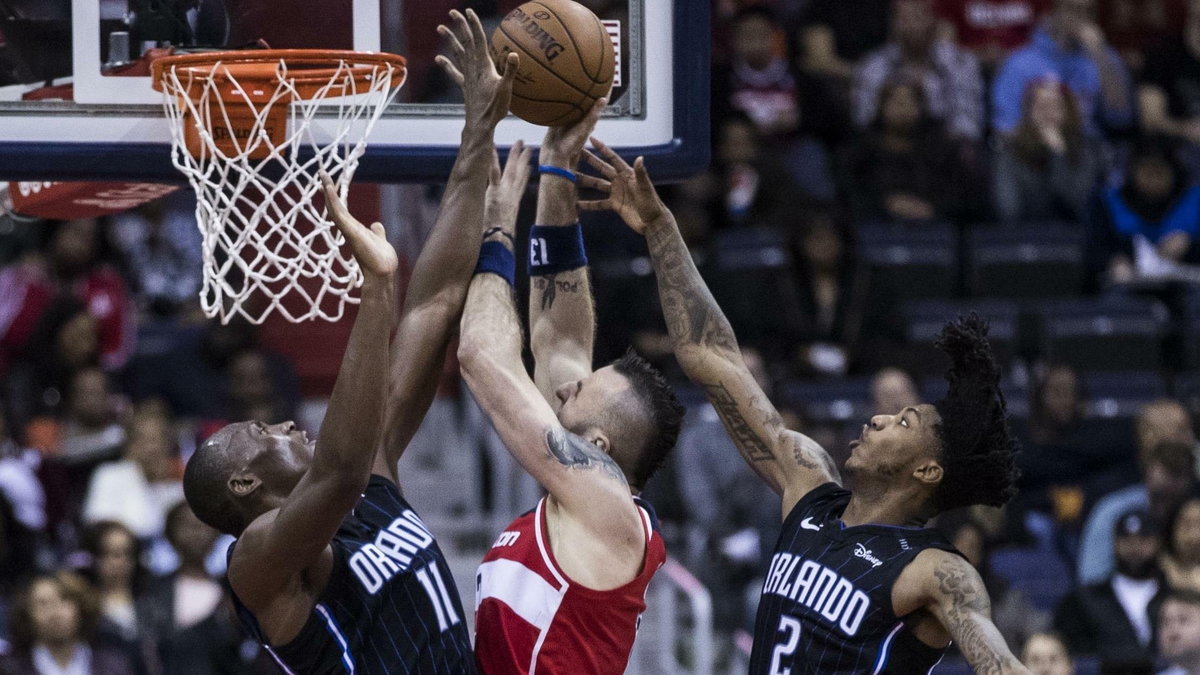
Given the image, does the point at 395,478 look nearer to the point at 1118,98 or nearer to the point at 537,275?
the point at 537,275

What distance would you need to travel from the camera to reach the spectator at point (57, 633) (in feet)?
24.6

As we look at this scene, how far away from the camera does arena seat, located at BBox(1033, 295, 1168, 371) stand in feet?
32.3

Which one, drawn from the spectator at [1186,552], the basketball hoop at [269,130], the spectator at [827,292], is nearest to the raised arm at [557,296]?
the basketball hoop at [269,130]

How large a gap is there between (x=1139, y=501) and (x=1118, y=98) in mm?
3540

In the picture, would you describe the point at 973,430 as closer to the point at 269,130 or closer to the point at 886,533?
the point at 886,533

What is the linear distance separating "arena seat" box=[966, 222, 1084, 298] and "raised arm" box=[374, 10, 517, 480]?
6.05 metres

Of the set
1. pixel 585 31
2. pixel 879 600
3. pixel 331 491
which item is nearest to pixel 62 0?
pixel 585 31

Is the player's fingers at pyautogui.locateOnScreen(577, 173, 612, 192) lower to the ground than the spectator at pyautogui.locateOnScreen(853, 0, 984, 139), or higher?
lower

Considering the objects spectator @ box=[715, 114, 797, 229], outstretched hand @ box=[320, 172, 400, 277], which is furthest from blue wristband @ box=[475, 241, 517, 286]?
spectator @ box=[715, 114, 797, 229]

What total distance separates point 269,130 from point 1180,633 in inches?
194

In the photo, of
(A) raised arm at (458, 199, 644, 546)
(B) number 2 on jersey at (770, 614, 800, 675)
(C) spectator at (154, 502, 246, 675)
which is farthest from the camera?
(C) spectator at (154, 502, 246, 675)

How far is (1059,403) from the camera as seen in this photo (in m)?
9.27

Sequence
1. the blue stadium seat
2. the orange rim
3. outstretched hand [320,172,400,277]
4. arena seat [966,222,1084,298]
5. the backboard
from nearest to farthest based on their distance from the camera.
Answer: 1. outstretched hand [320,172,400,277]
2. the orange rim
3. the backboard
4. the blue stadium seat
5. arena seat [966,222,1084,298]

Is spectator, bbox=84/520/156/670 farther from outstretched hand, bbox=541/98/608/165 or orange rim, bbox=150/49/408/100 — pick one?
outstretched hand, bbox=541/98/608/165
